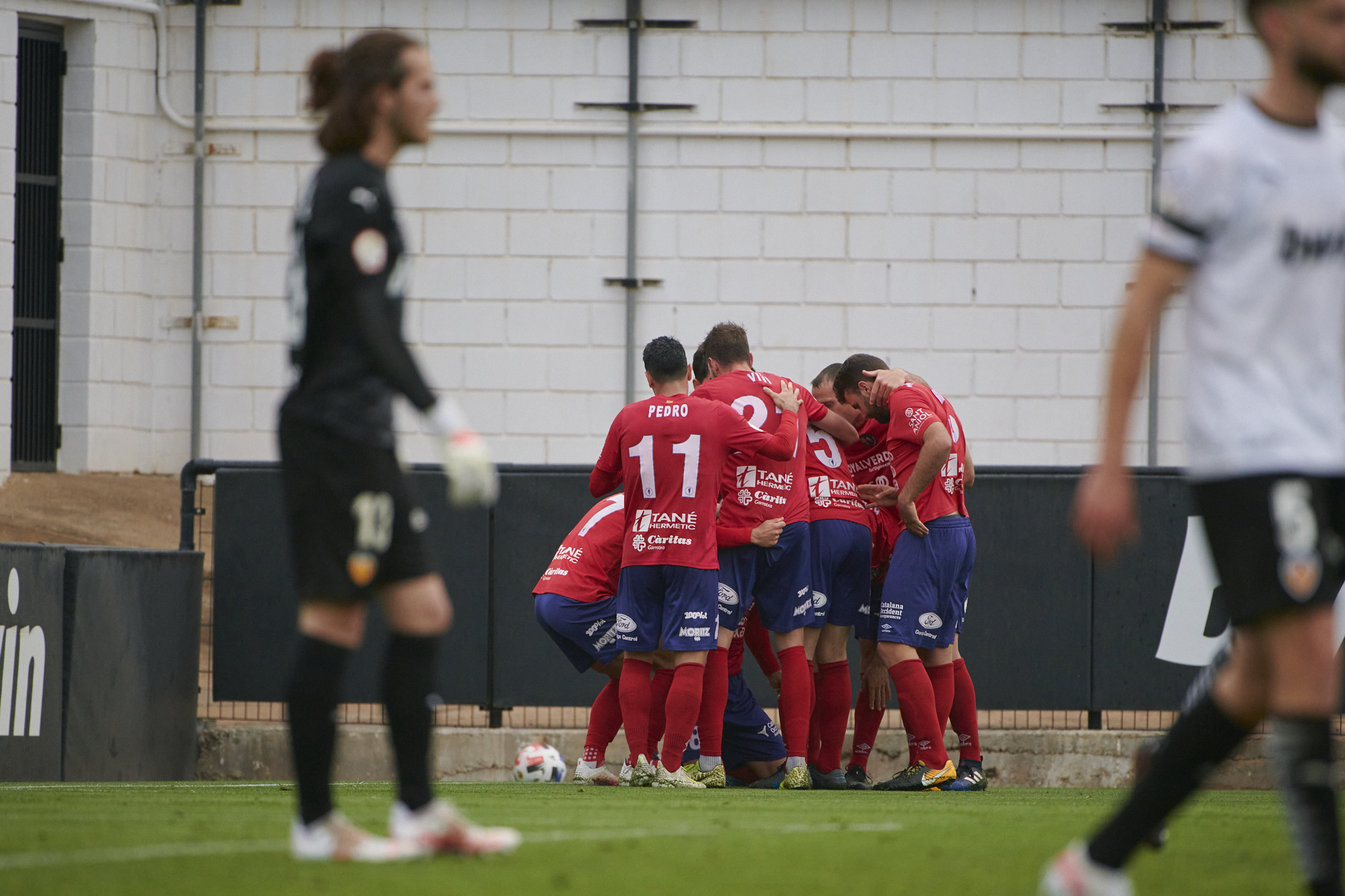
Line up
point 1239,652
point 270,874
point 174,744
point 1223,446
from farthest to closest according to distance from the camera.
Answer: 1. point 174,744
2. point 270,874
3. point 1239,652
4. point 1223,446

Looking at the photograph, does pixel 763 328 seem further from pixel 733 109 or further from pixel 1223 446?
pixel 1223 446

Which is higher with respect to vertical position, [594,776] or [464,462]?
[464,462]

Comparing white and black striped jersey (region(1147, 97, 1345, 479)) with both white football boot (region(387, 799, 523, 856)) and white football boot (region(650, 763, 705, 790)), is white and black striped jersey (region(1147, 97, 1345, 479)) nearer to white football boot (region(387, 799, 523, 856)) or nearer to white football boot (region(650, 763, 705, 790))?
white football boot (region(387, 799, 523, 856))

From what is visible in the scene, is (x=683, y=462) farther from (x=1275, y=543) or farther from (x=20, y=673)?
(x=1275, y=543)

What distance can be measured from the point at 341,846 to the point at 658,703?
4555 mm

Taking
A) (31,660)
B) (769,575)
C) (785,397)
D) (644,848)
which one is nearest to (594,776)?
(769,575)

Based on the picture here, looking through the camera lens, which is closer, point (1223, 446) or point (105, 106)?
point (1223, 446)

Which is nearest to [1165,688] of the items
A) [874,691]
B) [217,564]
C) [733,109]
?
[874,691]

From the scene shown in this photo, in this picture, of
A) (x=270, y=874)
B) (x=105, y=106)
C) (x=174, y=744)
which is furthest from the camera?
(x=105, y=106)

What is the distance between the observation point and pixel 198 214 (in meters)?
13.8

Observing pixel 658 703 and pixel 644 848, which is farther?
pixel 658 703

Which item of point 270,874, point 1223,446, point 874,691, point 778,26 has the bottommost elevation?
point 874,691

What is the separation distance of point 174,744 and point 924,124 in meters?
8.26

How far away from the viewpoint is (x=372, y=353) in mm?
3459
